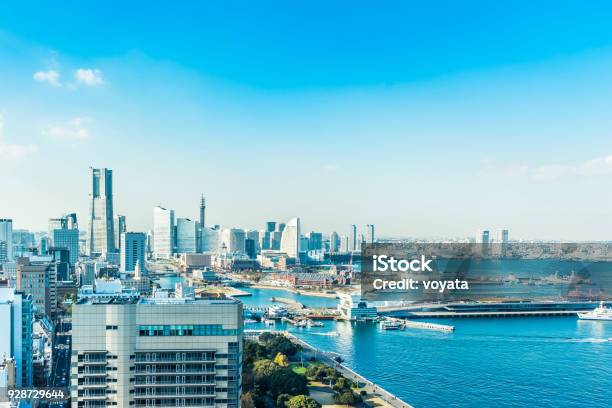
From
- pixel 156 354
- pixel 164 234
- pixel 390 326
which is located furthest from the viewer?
pixel 164 234

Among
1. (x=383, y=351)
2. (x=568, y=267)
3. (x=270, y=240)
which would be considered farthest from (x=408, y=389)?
(x=270, y=240)

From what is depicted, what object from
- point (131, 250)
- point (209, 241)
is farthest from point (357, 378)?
point (209, 241)

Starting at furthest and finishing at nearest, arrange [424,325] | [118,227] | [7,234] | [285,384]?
[118,227] → [7,234] → [424,325] → [285,384]

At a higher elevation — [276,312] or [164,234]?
[164,234]

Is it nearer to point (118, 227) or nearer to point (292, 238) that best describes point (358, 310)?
point (292, 238)

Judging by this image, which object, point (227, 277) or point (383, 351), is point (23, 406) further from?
point (227, 277)

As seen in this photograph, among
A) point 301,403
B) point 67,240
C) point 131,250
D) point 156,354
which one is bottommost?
point 301,403
